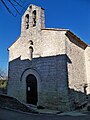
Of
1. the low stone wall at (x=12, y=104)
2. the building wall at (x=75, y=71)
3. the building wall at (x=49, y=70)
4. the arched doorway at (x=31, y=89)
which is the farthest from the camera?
the arched doorway at (x=31, y=89)

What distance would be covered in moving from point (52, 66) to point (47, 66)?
1.49 feet

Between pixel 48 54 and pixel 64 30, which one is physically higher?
pixel 64 30

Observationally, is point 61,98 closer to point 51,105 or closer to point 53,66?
point 51,105

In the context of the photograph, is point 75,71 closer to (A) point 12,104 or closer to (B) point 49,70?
(B) point 49,70

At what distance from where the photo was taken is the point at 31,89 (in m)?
Result: 13.5

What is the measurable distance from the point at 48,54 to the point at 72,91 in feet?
10.7

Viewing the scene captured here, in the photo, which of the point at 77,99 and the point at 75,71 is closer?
the point at 77,99

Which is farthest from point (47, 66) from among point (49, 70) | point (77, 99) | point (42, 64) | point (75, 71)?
point (77, 99)

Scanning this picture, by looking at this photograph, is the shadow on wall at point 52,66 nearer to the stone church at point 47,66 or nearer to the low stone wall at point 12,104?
the stone church at point 47,66

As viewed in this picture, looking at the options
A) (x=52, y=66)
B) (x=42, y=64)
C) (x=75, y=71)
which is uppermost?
(x=42, y=64)

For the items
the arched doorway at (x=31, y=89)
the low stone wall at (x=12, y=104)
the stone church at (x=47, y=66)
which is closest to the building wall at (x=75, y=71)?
the stone church at (x=47, y=66)

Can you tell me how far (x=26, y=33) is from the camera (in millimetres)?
14750

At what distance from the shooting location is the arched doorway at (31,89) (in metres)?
13.2

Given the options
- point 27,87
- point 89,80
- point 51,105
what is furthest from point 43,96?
point 89,80
